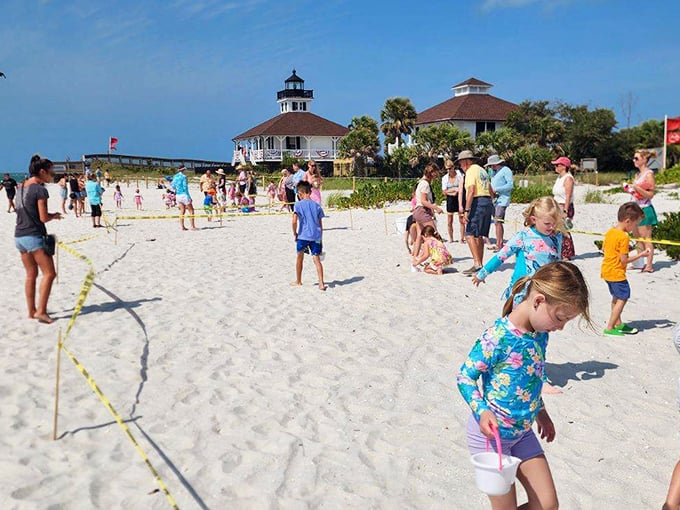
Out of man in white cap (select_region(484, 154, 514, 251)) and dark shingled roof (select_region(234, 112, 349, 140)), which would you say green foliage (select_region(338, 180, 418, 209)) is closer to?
man in white cap (select_region(484, 154, 514, 251))

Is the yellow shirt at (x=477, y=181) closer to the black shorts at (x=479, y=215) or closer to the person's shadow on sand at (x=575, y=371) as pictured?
the black shorts at (x=479, y=215)

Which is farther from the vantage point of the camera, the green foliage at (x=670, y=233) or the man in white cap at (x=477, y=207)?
the green foliage at (x=670, y=233)

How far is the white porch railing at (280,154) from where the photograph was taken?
2142 inches

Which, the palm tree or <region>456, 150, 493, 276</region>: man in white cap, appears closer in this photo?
<region>456, 150, 493, 276</region>: man in white cap

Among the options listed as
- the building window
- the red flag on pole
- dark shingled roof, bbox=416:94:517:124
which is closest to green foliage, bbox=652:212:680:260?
the red flag on pole

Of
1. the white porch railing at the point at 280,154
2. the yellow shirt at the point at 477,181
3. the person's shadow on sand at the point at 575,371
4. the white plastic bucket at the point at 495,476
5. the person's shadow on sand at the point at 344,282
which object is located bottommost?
the person's shadow on sand at the point at 575,371

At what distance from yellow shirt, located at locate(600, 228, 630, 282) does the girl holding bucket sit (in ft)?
12.1

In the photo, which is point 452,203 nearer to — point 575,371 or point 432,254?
point 432,254

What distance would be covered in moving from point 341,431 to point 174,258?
787cm

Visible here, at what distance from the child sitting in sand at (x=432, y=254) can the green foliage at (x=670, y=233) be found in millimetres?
4146

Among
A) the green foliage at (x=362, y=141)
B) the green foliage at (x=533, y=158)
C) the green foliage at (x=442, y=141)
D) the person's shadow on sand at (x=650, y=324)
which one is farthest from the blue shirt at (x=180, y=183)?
the green foliage at (x=362, y=141)

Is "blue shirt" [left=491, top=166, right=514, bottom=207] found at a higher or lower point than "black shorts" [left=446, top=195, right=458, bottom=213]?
higher

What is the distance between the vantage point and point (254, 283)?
8961 mm

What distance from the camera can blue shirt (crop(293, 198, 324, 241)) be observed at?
8195 millimetres
